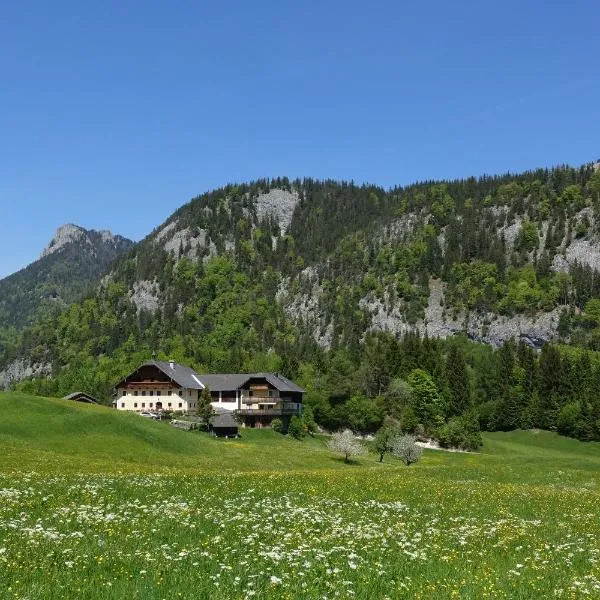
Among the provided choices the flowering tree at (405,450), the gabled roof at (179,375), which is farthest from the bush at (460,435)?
the gabled roof at (179,375)

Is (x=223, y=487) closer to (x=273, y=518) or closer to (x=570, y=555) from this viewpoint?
(x=273, y=518)

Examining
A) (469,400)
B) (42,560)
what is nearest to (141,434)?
(42,560)

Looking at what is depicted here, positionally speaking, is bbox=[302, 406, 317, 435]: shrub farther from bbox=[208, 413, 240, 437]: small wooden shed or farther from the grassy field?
the grassy field

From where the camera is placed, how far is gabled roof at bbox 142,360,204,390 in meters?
136

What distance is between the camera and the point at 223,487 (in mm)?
31078

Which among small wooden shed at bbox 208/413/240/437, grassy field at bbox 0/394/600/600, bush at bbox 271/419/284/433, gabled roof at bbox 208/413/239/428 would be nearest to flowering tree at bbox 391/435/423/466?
small wooden shed at bbox 208/413/240/437

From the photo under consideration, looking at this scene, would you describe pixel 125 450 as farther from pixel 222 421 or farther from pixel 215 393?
pixel 215 393

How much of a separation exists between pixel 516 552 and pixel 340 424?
4810 inches

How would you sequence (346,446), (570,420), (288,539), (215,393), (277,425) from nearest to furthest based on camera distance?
(288,539), (346,446), (277,425), (215,393), (570,420)

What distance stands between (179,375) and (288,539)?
125 metres

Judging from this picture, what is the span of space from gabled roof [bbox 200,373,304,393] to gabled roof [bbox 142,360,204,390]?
6.56 ft

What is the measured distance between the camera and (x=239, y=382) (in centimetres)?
13750

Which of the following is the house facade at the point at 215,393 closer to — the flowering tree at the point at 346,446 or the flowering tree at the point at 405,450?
the flowering tree at the point at 405,450

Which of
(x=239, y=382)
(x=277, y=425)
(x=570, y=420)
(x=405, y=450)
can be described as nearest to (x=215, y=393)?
(x=239, y=382)
